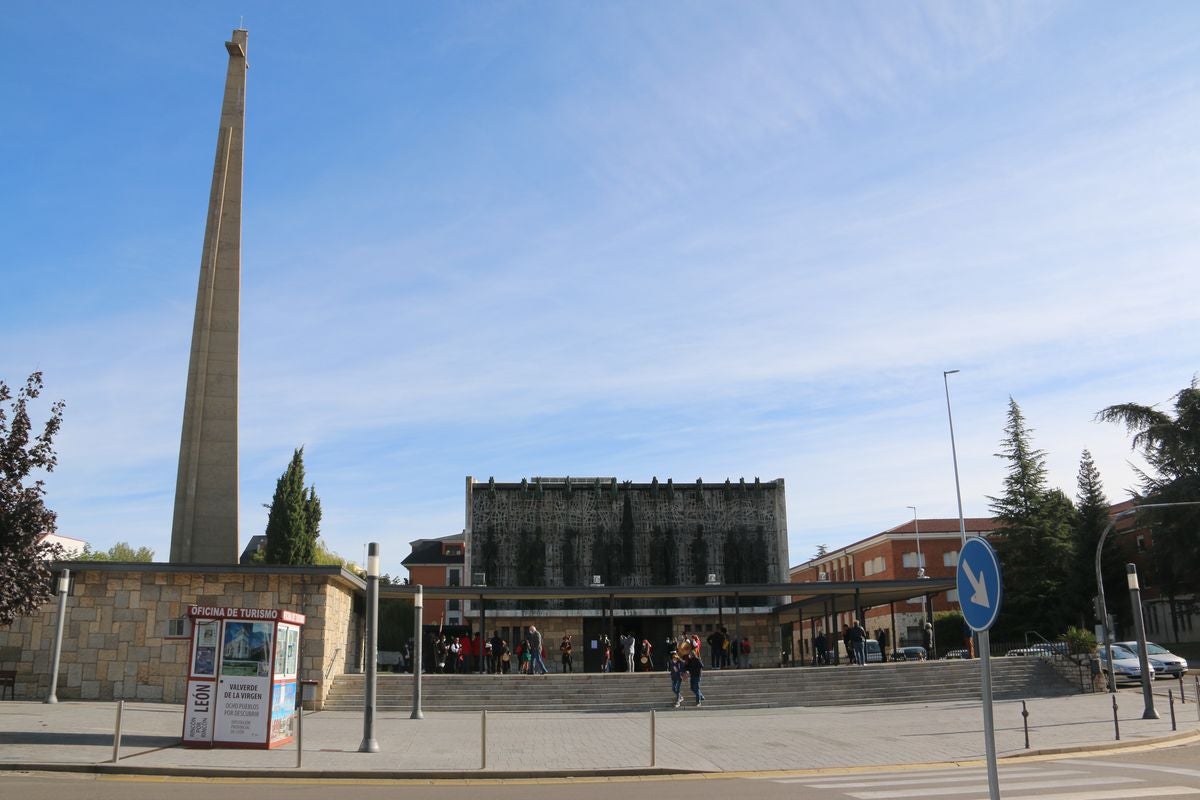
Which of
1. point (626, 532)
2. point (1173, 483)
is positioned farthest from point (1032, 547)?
point (626, 532)

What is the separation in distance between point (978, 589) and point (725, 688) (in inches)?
865

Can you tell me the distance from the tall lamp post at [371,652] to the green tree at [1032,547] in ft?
161

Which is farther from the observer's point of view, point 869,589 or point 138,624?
point 869,589

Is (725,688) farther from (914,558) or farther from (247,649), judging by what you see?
Result: (914,558)

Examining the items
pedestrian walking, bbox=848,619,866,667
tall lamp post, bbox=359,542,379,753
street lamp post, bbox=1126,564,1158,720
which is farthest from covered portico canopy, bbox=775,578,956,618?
tall lamp post, bbox=359,542,379,753

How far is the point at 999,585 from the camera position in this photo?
620 centimetres

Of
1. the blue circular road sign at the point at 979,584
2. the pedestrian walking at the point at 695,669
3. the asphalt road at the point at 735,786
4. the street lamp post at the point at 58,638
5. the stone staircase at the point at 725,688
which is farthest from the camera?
the stone staircase at the point at 725,688

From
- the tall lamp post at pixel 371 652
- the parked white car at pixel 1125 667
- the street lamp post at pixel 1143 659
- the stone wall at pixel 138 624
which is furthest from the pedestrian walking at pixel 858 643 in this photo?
the tall lamp post at pixel 371 652

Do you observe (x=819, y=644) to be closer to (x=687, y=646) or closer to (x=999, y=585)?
(x=687, y=646)

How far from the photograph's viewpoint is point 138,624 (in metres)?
24.7

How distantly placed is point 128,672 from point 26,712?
4.39 m

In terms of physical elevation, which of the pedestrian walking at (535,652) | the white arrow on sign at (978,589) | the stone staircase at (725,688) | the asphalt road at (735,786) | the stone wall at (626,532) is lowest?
the asphalt road at (735,786)

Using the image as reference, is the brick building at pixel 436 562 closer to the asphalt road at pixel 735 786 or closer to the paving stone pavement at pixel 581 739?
the paving stone pavement at pixel 581 739

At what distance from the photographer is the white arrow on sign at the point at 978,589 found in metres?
6.45
